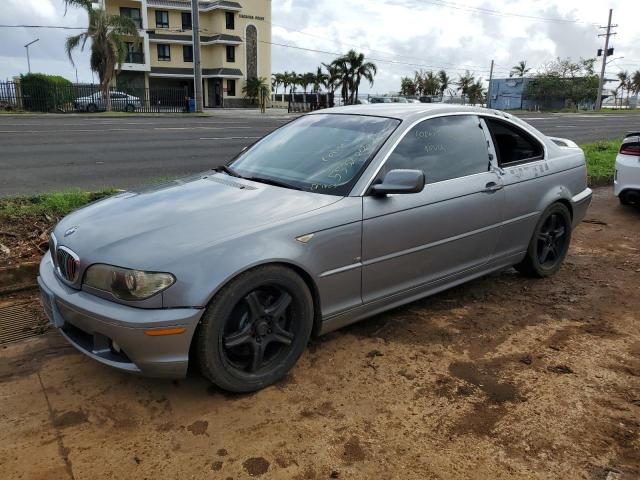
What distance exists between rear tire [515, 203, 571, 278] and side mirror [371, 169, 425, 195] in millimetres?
1843

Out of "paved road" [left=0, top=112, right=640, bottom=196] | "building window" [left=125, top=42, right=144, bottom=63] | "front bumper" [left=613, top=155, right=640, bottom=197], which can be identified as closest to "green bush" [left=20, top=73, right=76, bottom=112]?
"building window" [left=125, top=42, right=144, bottom=63]

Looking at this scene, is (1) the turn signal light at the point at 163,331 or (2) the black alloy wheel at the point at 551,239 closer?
(1) the turn signal light at the point at 163,331

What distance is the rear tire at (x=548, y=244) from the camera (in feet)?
15.7

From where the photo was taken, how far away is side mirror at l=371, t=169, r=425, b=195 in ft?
10.9

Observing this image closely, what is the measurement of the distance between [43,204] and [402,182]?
4077 millimetres

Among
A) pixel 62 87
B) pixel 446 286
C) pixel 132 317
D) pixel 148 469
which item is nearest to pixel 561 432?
pixel 446 286

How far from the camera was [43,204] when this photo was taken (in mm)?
5707

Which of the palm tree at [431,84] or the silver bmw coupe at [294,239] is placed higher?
the palm tree at [431,84]

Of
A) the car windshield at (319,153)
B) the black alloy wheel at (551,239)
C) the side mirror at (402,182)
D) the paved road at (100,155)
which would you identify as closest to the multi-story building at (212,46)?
the paved road at (100,155)

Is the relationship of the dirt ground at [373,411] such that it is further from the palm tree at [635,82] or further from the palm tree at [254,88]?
the palm tree at [635,82]

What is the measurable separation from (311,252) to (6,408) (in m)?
1.80

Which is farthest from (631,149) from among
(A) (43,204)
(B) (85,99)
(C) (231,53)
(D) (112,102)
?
(C) (231,53)

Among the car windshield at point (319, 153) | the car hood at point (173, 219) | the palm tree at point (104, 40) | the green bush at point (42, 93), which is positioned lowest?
the car hood at point (173, 219)

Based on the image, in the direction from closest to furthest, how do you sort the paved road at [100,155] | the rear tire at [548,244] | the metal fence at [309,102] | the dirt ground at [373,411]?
the dirt ground at [373,411] < the rear tire at [548,244] < the paved road at [100,155] < the metal fence at [309,102]
